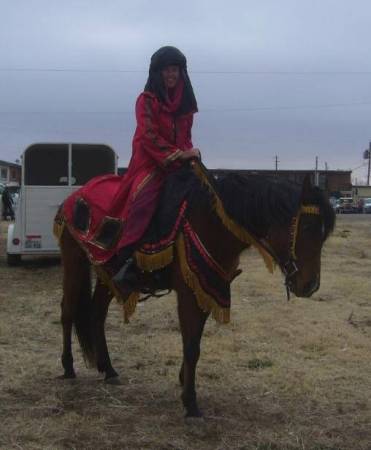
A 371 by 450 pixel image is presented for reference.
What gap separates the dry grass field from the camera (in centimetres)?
374

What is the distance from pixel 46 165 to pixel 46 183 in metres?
0.37

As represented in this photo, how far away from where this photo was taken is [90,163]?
12.7 m

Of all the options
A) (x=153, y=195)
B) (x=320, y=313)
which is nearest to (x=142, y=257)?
(x=153, y=195)

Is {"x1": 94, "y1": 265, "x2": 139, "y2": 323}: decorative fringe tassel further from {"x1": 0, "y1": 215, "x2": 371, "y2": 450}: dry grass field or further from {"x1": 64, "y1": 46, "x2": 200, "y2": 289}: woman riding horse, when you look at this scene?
{"x1": 0, "y1": 215, "x2": 371, "y2": 450}: dry grass field

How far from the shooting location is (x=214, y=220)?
12.9ft

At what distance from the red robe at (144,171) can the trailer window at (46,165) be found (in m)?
7.88

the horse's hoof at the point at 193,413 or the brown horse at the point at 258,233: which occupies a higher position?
the brown horse at the point at 258,233

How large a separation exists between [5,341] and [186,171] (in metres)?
3.04

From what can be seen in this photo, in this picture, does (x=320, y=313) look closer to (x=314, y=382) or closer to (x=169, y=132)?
(x=314, y=382)

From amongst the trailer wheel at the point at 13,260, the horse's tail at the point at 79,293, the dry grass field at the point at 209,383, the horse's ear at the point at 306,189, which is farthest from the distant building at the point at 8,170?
the horse's ear at the point at 306,189

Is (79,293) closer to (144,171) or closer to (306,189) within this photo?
(144,171)

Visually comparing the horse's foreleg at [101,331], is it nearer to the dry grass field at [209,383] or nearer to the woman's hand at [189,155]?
the dry grass field at [209,383]

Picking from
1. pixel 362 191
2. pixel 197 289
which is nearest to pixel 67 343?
pixel 197 289

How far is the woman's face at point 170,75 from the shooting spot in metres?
4.19
